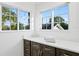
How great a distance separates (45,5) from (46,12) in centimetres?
22

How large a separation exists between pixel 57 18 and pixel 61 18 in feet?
0.54

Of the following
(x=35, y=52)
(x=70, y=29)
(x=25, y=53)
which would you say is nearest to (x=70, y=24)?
(x=70, y=29)

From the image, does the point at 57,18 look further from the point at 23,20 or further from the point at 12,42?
the point at 12,42

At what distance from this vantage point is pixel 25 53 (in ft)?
12.1

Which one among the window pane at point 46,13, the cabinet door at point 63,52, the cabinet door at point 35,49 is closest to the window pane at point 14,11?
the window pane at point 46,13

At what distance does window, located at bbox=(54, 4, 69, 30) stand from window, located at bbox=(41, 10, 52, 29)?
28 cm

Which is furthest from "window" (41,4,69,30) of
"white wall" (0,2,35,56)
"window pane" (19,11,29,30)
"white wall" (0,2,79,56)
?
"white wall" (0,2,35,56)

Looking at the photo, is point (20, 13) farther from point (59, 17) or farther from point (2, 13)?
A: point (59, 17)

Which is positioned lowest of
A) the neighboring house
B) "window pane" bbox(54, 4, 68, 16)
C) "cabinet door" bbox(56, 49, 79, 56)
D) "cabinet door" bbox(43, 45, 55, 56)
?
"cabinet door" bbox(43, 45, 55, 56)

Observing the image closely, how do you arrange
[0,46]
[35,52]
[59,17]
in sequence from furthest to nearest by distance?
[0,46] → [59,17] → [35,52]

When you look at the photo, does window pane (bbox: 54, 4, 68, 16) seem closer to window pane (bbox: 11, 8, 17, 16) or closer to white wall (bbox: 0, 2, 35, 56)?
white wall (bbox: 0, 2, 35, 56)

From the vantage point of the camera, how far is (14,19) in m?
3.86

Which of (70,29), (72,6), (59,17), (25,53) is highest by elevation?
(72,6)

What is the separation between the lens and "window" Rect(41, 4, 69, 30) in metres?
3.01
